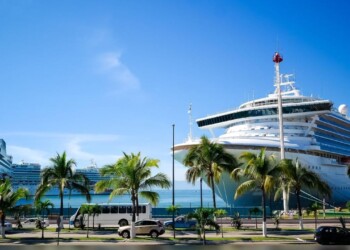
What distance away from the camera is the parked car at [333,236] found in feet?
84.1

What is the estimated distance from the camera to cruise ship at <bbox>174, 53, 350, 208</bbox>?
55.4 meters

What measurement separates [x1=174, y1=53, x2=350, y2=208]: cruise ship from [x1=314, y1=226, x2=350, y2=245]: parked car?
27.5 meters

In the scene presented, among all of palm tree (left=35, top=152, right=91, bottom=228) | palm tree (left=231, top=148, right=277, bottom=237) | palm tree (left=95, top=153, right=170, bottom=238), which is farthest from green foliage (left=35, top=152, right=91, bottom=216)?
palm tree (left=231, top=148, right=277, bottom=237)

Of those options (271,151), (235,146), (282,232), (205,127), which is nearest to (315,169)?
(271,151)

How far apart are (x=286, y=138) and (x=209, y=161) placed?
2263 centimetres

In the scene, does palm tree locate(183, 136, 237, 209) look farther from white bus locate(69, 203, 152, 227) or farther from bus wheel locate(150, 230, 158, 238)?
bus wheel locate(150, 230, 158, 238)

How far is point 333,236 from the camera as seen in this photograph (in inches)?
1011

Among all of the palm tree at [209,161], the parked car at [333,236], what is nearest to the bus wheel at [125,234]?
the palm tree at [209,161]

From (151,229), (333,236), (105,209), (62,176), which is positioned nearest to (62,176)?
(62,176)

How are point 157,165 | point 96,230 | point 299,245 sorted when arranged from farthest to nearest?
point 96,230 → point 157,165 → point 299,245

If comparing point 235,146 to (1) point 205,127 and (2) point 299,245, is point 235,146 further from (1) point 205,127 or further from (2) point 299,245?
(2) point 299,245

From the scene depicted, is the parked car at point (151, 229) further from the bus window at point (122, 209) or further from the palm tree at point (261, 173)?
the bus window at point (122, 209)

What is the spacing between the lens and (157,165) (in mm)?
31359

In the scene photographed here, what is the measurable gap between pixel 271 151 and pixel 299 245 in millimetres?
29911
